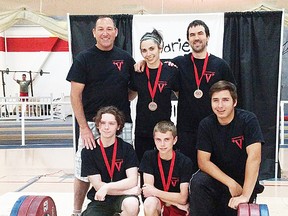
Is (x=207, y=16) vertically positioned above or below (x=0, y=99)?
above

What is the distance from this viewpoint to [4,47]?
13.4m

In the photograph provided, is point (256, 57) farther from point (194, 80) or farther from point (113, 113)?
point (113, 113)

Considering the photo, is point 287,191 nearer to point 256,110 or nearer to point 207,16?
point 256,110

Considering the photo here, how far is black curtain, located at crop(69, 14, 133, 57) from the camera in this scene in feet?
15.3

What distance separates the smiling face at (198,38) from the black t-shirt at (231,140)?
512 mm

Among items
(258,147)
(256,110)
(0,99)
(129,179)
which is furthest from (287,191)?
(0,99)

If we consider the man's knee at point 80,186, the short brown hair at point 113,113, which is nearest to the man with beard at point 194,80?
the short brown hair at point 113,113

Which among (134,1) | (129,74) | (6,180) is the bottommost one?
(6,180)

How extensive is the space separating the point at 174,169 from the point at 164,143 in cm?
19

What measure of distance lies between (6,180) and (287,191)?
3.17m

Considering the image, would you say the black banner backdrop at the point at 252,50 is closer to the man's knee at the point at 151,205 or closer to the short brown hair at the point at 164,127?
the short brown hair at the point at 164,127

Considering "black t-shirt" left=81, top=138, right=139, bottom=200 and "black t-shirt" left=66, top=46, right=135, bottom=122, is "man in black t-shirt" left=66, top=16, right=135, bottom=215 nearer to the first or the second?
"black t-shirt" left=66, top=46, right=135, bottom=122

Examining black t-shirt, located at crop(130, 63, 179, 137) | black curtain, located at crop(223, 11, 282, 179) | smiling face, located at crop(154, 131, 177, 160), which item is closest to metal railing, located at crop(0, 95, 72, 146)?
black curtain, located at crop(223, 11, 282, 179)

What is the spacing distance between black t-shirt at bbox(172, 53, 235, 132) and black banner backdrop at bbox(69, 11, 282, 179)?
1681 mm
